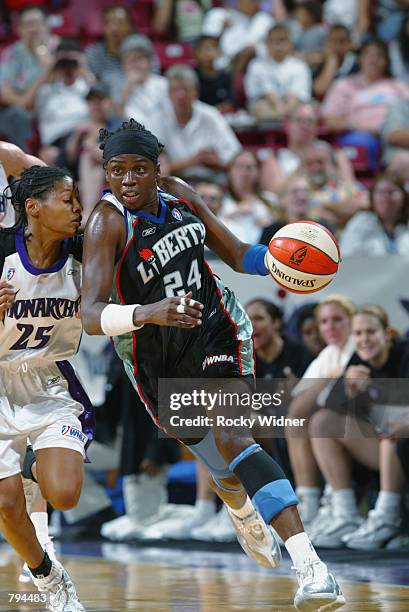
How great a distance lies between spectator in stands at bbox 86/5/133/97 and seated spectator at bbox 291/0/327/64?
209 cm

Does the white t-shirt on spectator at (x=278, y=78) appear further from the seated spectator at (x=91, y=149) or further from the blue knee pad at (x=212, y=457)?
the blue knee pad at (x=212, y=457)

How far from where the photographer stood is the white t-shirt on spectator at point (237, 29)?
1295 centimetres

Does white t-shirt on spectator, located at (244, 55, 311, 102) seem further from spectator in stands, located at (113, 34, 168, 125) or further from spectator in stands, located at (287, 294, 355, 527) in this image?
spectator in stands, located at (287, 294, 355, 527)

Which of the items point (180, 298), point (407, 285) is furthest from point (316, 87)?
point (180, 298)

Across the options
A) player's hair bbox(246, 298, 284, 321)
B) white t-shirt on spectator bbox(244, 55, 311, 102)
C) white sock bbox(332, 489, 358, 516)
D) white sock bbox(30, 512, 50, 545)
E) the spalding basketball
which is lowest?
white sock bbox(332, 489, 358, 516)

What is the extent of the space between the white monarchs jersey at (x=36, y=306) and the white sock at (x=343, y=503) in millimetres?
2803

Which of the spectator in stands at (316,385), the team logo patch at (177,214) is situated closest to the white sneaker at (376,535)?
the spectator in stands at (316,385)

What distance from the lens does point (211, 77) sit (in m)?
12.1

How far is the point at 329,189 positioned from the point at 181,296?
18.6ft

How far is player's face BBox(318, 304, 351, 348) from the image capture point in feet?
23.6

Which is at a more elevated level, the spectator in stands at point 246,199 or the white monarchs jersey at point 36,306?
the spectator in stands at point 246,199

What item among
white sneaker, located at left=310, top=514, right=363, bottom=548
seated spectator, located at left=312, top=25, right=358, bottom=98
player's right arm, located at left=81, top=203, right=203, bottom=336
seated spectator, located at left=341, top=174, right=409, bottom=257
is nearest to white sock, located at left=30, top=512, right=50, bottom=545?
player's right arm, located at left=81, top=203, right=203, bottom=336

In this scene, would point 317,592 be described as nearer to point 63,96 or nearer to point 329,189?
point 329,189

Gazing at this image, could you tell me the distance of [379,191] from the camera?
331 inches
